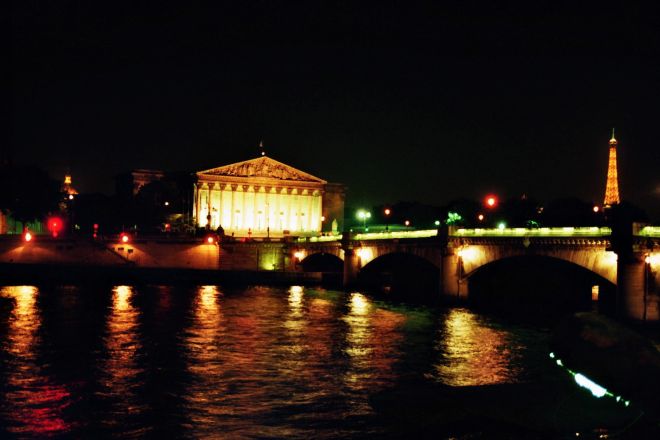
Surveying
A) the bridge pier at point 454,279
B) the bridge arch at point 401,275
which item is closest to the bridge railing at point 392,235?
the bridge arch at point 401,275

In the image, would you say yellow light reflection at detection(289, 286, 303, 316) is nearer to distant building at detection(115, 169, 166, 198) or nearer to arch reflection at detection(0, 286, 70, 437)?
arch reflection at detection(0, 286, 70, 437)

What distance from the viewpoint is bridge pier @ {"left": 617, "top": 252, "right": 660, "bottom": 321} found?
48656 mm

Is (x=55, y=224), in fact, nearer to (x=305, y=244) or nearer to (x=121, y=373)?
(x=305, y=244)

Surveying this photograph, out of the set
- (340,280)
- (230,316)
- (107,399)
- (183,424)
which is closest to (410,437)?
(183,424)

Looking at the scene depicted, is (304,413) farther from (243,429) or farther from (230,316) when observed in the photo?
(230,316)

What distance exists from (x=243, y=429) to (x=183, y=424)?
2021mm

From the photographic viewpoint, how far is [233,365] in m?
35.1

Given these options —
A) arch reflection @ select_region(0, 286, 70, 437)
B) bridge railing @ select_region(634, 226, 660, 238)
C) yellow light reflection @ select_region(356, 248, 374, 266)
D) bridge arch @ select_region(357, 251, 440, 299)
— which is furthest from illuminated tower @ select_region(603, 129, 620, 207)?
arch reflection @ select_region(0, 286, 70, 437)

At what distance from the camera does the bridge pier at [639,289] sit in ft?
160

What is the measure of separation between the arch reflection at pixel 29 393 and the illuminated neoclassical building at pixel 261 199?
121098 millimetres

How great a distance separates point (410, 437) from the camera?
21.9 m

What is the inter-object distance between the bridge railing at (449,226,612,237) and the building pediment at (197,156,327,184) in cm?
10344

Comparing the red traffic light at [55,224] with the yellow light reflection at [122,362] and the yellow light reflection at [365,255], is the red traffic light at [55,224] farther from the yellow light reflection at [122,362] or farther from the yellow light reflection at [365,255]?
the yellow light reflection at [122,362]

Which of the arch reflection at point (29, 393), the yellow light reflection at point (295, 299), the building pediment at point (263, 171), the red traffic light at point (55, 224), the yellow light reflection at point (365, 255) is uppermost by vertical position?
the building pediment at point (263, 171)
